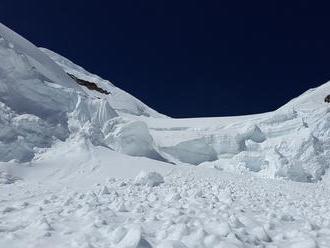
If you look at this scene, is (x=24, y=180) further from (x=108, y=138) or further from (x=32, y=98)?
(x=108, y=138)

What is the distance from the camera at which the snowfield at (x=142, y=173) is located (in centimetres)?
604

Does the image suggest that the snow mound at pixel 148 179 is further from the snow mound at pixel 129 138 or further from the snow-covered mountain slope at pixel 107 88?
the snow-covered mountain slope at pixel 107 88

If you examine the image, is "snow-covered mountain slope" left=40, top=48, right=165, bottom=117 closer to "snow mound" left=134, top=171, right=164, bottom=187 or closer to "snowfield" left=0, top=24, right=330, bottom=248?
"snowfield" left=0, top=24, right=330, bottom=248

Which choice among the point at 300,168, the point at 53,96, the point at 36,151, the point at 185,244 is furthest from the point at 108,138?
the point at 185,244

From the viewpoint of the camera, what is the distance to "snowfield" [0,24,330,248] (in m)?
6.04

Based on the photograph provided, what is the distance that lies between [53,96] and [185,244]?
1753 cm

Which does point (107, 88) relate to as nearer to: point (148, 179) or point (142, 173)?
point (142, 173)

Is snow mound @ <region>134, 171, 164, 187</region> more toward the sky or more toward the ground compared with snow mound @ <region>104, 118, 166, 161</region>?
more toward the ground

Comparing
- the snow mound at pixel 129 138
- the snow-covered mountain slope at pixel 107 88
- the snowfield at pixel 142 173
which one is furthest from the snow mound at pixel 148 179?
the snow-covered mountain slope at pixel 107 88

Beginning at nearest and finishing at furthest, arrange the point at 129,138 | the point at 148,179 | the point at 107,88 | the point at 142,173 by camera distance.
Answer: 1. the point at 148,179
2. the point at 142,173
3. the point at 129,138
4. the point at 107,88

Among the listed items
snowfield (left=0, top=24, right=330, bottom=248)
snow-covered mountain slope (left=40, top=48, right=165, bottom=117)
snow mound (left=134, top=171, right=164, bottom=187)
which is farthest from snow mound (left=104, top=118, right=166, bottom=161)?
snow-covered mountain slope (left=40, top=48, right=165, bottom=117)

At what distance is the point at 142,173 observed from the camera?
13.4 meters

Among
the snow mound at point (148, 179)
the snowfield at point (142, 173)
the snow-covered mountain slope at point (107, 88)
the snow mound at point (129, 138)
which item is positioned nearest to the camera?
the snowfield at point (142, 173)

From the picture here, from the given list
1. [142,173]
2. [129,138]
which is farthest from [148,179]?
[129,138]
